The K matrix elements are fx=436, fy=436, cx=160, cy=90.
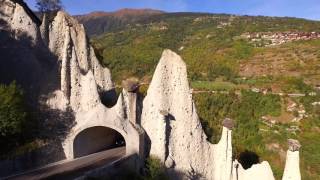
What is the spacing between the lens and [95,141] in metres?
23.6

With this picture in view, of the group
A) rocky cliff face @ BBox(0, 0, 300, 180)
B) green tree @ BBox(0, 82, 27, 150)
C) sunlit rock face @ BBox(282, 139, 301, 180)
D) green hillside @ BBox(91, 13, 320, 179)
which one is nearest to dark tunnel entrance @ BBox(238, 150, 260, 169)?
green hillside @ BBox(91, 13, 320, 179)

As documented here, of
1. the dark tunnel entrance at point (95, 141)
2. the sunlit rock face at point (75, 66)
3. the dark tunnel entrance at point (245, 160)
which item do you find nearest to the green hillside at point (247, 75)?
the dark tunnel entrance at point (245, 160)

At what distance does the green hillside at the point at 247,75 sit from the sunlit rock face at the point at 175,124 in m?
21.9

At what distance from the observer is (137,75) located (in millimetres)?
83812

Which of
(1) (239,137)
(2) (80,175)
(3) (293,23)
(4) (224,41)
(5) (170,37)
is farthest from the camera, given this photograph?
(3) (293,23)

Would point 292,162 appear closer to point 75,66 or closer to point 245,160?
point 75,66

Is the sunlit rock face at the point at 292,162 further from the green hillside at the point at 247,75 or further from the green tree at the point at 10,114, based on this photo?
the green hillside at the point at 247,75

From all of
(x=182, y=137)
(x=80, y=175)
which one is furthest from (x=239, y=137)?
(x=80, y=175)

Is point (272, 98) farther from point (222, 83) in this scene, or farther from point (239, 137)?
point (239, 137)

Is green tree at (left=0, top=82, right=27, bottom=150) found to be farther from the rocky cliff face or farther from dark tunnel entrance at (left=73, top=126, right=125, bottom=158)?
dark tunnel entrance at (left=73, top=126, right=125, bottom=158)

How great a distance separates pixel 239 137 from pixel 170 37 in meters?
56.7

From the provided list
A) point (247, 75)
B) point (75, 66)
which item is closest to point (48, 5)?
point (75, 66)

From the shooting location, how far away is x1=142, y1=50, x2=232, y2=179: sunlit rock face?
21094mm

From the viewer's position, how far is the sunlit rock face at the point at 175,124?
21.1m
